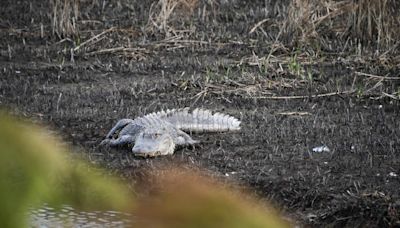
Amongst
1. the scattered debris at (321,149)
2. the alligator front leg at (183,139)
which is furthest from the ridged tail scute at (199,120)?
the scattered debris at (321,149)

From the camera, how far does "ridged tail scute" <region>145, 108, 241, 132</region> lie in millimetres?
7281

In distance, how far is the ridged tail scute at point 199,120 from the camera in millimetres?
7281

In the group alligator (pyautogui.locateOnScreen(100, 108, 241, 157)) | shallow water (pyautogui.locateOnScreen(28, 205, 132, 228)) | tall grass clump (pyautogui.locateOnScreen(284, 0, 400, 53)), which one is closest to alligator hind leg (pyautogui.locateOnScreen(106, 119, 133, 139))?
alligator (pyautogui.locateOnScreen(100, 108, 241, 157))

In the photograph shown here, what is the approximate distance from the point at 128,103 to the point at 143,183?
204 cm

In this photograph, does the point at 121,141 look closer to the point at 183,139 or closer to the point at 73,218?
the point at 183,139

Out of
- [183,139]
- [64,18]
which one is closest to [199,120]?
[183,139]

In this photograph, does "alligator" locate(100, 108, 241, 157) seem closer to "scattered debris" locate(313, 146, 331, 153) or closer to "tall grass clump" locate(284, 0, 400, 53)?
"scattered debris" locate(313, 146, 331, 153)

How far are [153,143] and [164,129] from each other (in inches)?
8.8

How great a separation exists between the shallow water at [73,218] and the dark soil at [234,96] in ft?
1.90

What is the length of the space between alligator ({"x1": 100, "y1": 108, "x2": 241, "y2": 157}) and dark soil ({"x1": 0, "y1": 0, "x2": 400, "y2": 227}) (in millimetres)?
84

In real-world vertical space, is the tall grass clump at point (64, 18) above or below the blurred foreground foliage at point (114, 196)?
above

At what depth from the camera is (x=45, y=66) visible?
31.5 feet

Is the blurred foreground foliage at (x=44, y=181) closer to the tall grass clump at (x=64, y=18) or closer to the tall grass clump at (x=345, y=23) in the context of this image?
the tall grass clump at (x=64, y=18)

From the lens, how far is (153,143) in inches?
267
